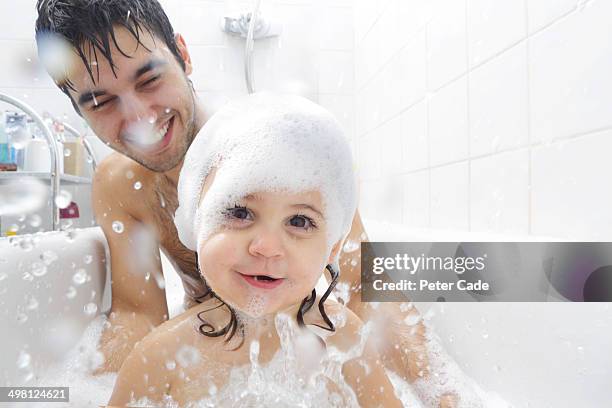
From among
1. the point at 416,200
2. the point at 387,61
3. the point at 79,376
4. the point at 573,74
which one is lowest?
the point at 79,376

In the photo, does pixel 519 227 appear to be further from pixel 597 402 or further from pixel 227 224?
pixel 227 224

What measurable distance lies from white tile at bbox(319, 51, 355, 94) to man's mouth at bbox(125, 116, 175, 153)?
0.66 meters

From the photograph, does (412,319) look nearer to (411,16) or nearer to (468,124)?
(468,124)

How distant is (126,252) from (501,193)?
0.85m

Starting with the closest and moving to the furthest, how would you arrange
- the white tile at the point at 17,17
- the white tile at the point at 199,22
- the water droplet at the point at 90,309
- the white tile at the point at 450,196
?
the water droplet at the point at 90,309
the white tile at the point at 450,196
the white tile at the point at 199,22
the white tile at the point at 17,17

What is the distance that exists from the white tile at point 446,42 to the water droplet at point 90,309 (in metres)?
1.04

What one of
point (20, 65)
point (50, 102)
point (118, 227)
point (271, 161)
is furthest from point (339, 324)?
point (20, 65)

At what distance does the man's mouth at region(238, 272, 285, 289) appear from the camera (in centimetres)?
57

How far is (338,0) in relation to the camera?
146cm

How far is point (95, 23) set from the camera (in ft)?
2.45

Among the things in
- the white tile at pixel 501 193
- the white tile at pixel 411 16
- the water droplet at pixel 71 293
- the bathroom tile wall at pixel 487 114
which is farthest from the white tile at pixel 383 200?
the water droplet at pixel 71 293

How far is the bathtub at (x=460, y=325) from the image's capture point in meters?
0.73

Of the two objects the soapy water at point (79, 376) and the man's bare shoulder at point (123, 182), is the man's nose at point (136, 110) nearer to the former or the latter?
the man's bare shoulder at point (123, 182)

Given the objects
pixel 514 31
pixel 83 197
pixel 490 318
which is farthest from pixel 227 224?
pixel 83 197
